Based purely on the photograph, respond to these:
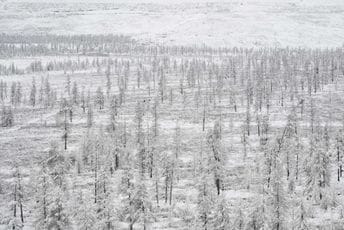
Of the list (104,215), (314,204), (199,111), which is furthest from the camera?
(199,111)

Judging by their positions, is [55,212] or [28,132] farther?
[28,132]

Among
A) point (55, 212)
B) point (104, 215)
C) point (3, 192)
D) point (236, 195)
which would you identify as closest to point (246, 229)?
point (104, 215)

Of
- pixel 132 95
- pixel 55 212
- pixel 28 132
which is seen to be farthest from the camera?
pixel 132 95

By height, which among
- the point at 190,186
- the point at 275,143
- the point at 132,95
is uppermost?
the point at 275,143

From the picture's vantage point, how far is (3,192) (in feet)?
249

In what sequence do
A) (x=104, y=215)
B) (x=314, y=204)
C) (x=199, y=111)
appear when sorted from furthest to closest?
(x=199, y=111) → (x=314, y=204) → (x=104, y=215)

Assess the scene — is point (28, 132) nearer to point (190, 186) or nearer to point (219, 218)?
point (190, 186)

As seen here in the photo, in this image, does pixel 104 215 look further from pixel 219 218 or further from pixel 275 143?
pixel 275 143

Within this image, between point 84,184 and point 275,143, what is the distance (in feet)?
111

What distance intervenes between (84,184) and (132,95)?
91.1 meters

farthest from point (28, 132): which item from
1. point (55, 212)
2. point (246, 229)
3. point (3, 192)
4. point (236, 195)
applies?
point (246, 229)

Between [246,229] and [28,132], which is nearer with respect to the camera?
[246,229]

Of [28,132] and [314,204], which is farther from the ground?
[314,204]

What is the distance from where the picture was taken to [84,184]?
78.4 metres
